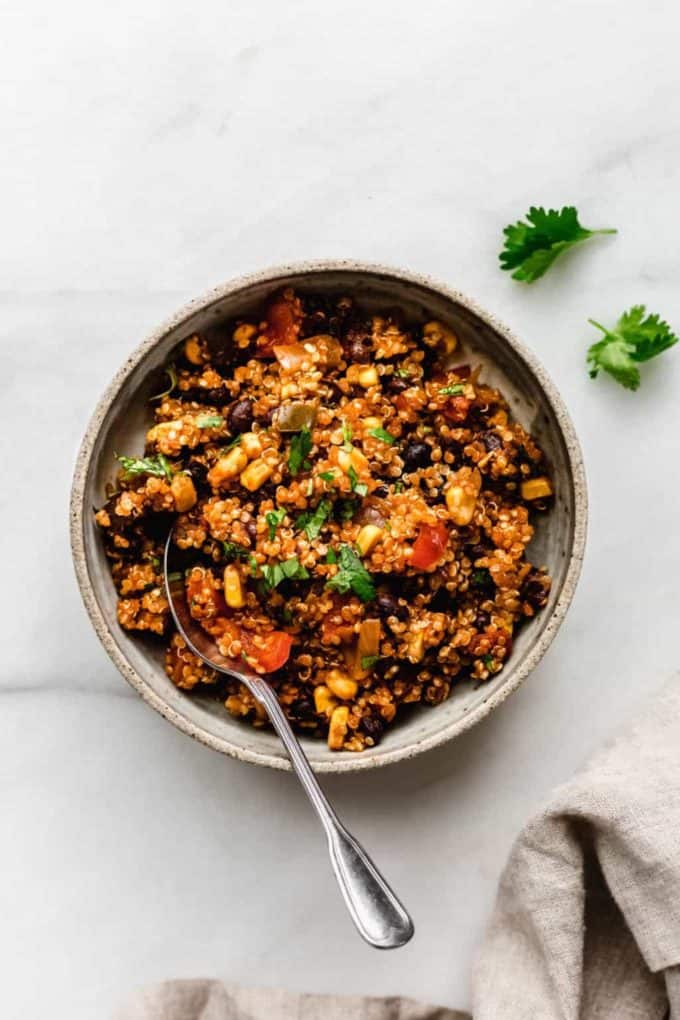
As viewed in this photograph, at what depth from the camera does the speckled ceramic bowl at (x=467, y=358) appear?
287 cm

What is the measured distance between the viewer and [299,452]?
2.84 metres

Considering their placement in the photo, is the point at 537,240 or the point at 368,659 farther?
the point at 537,240

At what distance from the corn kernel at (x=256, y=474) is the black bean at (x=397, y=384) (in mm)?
409

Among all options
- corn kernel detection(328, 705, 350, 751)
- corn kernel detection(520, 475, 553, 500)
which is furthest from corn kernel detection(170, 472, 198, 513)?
corn kernel detection(520, 475, 553, 500)

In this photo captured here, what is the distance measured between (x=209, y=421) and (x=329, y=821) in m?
1.09

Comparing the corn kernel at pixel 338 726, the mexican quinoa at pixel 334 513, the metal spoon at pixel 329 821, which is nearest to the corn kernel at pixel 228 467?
the mexican quinoa at pixel 334 513

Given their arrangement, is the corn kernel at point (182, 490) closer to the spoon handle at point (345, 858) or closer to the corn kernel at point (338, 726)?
the spoon handle at point (345, 858)

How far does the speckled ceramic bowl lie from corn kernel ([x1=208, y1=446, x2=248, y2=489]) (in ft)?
1.06

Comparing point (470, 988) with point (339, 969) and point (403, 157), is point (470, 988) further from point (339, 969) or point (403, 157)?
point (403, 157)

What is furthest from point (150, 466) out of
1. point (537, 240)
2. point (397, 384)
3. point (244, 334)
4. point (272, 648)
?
point (537, 240)

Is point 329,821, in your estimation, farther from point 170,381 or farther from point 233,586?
point 170,381

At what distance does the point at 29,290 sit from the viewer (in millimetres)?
3400

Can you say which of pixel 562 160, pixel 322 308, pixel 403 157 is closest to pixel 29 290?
pixel 322 308

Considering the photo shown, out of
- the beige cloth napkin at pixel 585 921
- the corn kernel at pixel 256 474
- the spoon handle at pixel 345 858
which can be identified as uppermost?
the corn kernel at pixel 256 474
